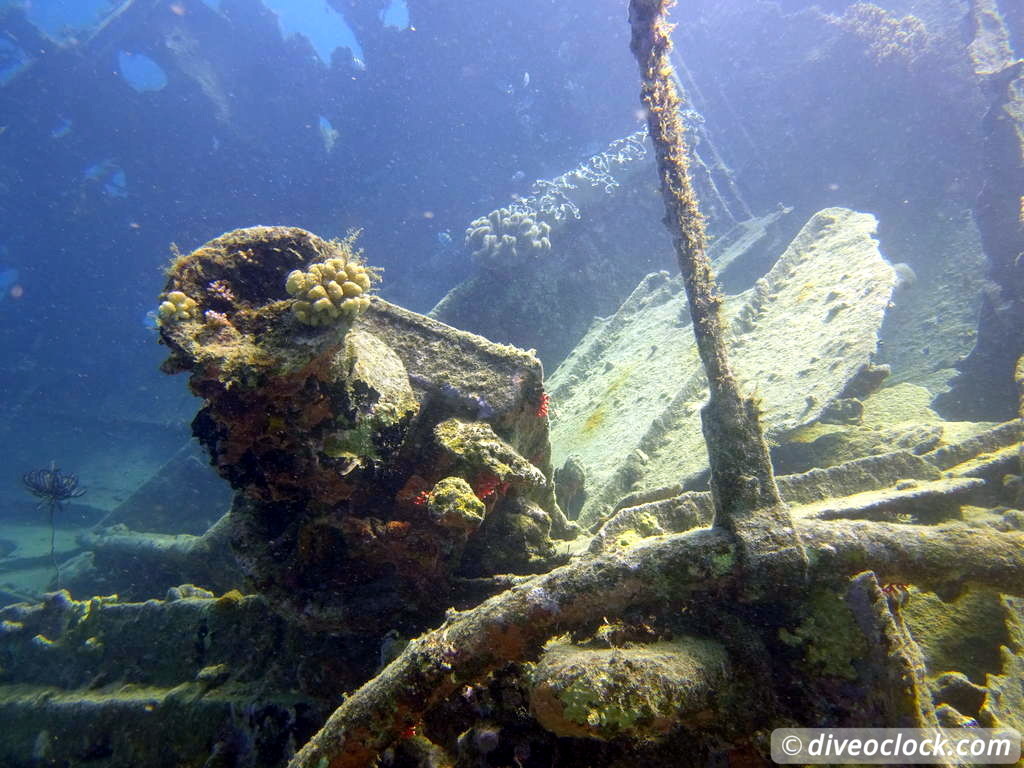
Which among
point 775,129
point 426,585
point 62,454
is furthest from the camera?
point 62,454

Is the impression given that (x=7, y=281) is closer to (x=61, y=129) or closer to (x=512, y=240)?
(x=61, y=129)

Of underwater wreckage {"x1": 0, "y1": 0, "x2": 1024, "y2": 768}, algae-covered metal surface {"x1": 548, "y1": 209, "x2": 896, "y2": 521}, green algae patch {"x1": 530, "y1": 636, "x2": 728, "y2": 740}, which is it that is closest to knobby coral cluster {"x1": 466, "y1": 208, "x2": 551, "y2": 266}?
algae-covered metal surface {"x1": 548, "y1": 209, "x2": 896, "y2": 521}

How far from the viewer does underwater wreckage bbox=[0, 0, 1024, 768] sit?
2.00 meters

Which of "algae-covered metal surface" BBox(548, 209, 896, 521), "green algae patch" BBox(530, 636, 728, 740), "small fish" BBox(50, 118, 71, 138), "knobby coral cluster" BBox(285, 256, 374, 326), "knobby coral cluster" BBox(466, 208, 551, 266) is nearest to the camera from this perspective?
"green algae patch" BBox(530, 636, 728, 740)

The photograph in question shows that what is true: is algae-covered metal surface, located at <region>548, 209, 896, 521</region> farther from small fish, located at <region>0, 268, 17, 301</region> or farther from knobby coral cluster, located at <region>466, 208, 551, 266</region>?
small fish, located at <region>0, 268, 17, 301</region>

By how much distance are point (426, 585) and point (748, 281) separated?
32.7ft

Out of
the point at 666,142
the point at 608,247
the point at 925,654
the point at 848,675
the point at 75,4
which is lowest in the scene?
the point at 925,654

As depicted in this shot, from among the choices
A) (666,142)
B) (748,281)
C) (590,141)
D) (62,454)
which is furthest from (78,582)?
(590,141)

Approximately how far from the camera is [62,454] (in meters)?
22.3

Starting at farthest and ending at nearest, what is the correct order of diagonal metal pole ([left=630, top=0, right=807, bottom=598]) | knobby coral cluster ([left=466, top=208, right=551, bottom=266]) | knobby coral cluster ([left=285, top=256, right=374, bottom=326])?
knobby coral cluster ([left=466, top=208, right=551, bottom=266]), knobby coral cluster ([left=285, top=256, right=374, bottom=326]), diagonal metal pole ([left=630, top=0, right=807, bottom=598])

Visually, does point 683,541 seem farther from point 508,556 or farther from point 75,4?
point 75,4

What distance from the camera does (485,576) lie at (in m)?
3.31

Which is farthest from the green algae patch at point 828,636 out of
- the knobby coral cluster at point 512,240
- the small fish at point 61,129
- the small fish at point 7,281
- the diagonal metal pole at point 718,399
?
the small fish at point 7,281

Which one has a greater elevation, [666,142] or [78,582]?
[666,142]
